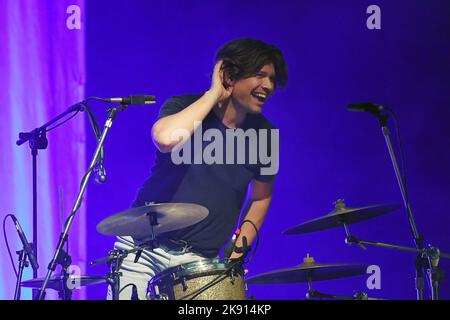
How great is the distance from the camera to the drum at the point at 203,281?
3.31 m

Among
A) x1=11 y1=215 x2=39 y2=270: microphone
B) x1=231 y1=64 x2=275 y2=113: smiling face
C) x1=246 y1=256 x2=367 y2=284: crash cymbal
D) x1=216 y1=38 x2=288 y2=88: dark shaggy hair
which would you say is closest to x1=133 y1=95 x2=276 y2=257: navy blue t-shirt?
x1=231 y1=64 x2=275 y2=113: smiling face

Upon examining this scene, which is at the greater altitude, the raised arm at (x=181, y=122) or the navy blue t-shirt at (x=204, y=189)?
the raised arm at (x=181, y=122)

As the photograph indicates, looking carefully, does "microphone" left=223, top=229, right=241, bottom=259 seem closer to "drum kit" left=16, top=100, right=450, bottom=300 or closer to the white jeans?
"drum kit" left=16, top=100, right=450, bottom=300

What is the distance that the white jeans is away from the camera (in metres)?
3.74

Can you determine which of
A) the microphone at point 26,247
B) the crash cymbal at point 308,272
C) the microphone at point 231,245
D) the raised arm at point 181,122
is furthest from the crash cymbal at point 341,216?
the microphone at point 26,247

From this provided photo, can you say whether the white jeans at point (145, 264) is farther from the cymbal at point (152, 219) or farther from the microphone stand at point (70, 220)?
the microphone stand at point (70, 220)

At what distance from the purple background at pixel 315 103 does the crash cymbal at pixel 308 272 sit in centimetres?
48

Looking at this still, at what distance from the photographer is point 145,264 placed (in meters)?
3.77

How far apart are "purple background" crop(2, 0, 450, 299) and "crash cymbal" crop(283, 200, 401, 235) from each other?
0.52 m

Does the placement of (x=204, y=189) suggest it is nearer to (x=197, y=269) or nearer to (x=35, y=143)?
(x=197, y=269)

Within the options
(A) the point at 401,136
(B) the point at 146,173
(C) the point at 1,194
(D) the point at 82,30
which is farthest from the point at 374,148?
(C) the point at 1,194

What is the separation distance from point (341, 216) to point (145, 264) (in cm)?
104

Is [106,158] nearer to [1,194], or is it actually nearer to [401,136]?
[1,194]

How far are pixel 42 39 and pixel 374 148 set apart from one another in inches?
82.3
